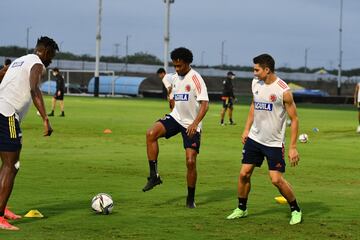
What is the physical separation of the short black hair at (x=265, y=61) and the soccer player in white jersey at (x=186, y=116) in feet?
5.71

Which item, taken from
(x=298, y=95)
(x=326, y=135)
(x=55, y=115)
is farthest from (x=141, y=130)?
(x=298, y=95)

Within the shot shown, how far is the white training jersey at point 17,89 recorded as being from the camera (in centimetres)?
1102

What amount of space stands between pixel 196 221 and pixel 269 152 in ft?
4.41

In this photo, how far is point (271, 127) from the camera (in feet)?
38.4

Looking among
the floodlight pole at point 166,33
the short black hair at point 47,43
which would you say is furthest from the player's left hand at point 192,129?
the floodlight pole at point 166,33

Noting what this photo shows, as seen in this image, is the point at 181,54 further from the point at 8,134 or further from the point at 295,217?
the point at 8,134

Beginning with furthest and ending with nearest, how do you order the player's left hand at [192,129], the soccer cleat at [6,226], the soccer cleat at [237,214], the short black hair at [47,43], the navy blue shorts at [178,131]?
the navy blue shorts at [178,131] → the player's left hand at [192,129] → the soccer cleat at [237,214] → the short black hair at [47,43] → the soccer cleat at [6,226]

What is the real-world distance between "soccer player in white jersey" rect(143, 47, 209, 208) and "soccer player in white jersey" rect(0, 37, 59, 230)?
8.56ft

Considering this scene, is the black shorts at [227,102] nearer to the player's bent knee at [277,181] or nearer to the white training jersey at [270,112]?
the white training jersey at [270,112]

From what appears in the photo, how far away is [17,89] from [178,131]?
3.19 metres

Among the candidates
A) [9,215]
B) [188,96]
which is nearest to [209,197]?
[188,96]

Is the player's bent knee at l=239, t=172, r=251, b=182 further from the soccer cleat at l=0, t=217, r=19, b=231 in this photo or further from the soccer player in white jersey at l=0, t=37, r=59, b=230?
the soccer cleat at l=0, t=217, r=19, b=231

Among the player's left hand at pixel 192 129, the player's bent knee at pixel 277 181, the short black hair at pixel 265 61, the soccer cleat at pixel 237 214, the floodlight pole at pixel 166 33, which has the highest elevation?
the floodlight pole at pixel 166 33

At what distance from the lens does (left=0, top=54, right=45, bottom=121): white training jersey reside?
11.0 m
